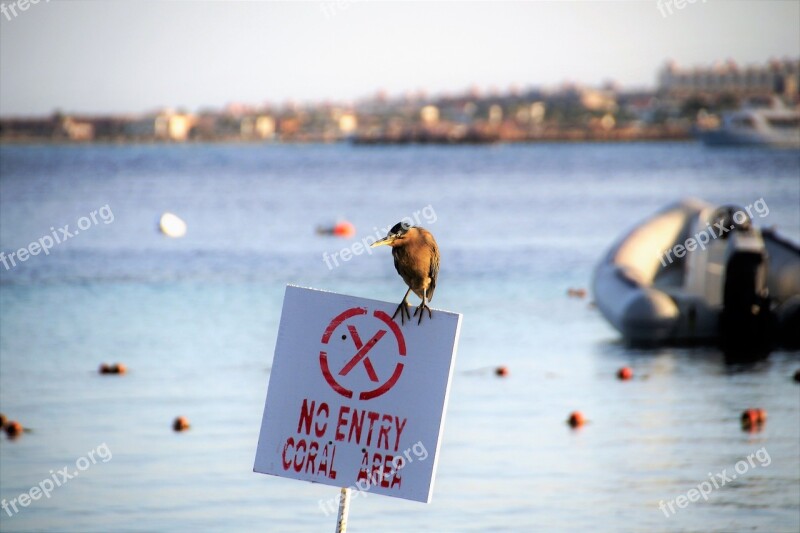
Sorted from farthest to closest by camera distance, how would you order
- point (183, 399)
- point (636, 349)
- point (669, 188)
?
point (669, 188) < point (636, 349) < point (183, 399)

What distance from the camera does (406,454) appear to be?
5082 mm

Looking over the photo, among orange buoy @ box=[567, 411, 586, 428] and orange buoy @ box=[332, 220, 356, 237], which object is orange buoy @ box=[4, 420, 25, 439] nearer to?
orange buoy @ box=[567, 411, 586, 428]

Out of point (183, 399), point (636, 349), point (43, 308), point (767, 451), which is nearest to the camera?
point (767, 451)

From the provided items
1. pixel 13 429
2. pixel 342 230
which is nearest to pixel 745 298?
pixel 13 429

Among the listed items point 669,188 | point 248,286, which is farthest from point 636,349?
point 669,188

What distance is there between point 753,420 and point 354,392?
7.61m

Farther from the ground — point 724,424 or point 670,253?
point 670,253

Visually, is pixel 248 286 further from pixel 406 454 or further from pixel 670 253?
pixel 406 454

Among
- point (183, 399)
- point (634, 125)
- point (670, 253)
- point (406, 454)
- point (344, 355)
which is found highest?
point (634, 125)

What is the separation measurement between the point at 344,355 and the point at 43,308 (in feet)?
59.8

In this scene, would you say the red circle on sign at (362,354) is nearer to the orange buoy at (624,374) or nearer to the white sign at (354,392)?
the white sign at (354,392)

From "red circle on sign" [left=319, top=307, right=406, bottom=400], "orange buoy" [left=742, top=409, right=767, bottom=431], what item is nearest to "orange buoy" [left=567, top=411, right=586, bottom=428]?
"orange buoy" [left=742, top=409, right=767, bottom=431]

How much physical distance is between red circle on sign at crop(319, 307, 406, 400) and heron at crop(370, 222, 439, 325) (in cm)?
56

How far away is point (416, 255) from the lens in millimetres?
5934
